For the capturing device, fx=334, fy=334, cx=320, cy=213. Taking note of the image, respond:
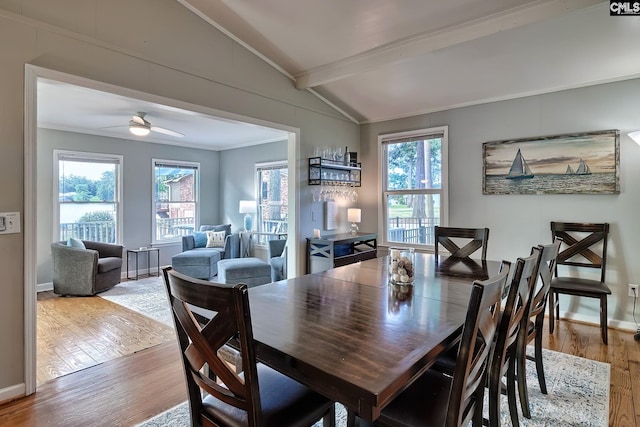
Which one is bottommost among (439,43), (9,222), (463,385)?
(463,385)

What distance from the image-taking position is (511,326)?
1467 millimetres

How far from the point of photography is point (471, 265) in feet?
8.39

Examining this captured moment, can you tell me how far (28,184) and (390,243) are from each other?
411cm

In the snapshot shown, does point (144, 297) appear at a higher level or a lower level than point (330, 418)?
lower

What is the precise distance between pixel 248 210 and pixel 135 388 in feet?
14.1

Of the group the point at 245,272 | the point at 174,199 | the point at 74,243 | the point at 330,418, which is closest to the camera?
the point at 330,418

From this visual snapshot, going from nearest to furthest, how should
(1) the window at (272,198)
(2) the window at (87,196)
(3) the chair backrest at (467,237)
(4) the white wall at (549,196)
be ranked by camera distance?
1. (3) the chair backrest at (467,237)
2. (4) the white wall at (549,196)
3. (2) the window at (87,196)
4. (1) the window at (272,198)

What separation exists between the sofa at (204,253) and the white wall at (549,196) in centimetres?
370

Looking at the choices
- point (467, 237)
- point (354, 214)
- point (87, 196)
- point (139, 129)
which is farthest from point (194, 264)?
point (467, 237)

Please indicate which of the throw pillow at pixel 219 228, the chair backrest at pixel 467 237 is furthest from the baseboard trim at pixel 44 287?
the chair backrest at pixel 467 237

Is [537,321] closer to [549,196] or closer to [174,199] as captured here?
[549,196]

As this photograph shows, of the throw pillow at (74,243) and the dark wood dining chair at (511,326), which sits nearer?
the dark wood dining chair at (511,326)

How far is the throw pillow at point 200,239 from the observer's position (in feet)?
20.3

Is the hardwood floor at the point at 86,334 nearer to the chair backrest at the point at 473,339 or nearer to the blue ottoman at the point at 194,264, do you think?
the blue ottoman at the point at 194,264
